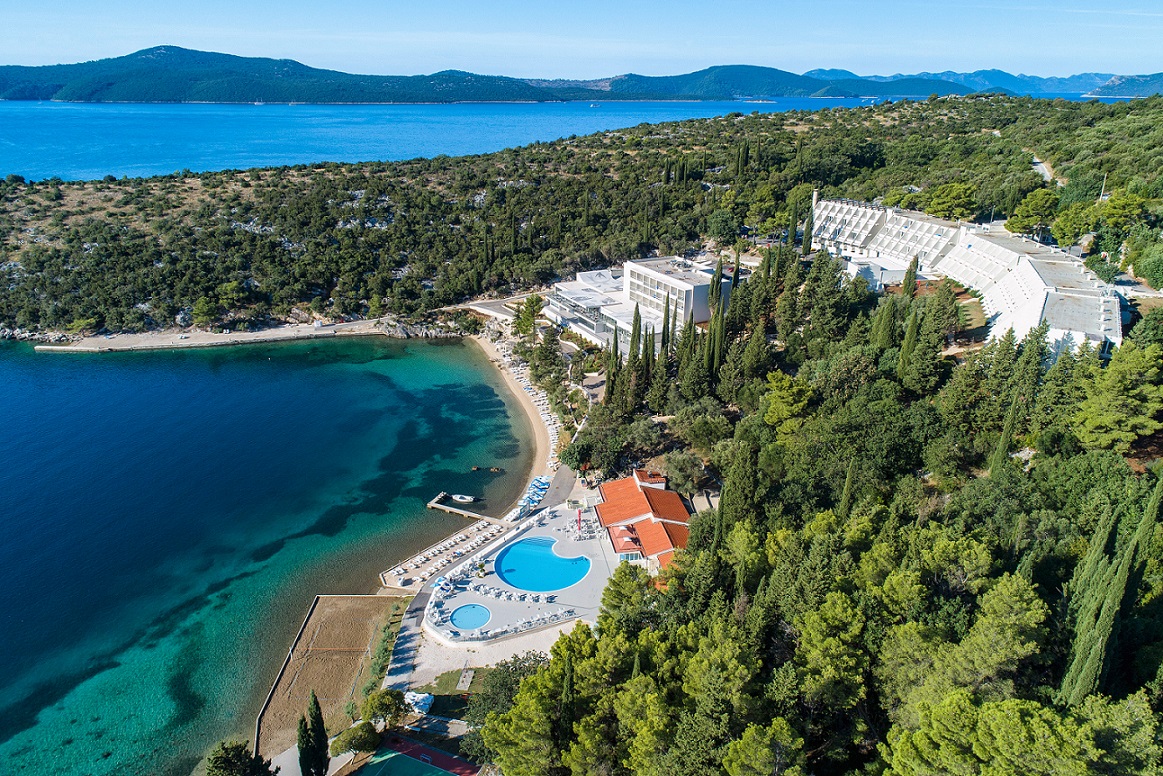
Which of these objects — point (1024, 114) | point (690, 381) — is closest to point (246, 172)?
point (690, 381)

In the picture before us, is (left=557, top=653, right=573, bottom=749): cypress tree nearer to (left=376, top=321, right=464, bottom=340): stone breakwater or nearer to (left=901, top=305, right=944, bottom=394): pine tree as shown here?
(left=901, top=305, right=944, bottom=394): pine tree

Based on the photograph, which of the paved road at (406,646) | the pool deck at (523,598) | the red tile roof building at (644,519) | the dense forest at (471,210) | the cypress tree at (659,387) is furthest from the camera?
the dense forest at (471,210)

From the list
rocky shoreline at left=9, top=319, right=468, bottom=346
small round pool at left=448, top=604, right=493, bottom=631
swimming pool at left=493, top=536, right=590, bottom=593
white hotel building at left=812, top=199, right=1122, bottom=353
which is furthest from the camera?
rocky shoreline at left=9, top=319, right=468, bottom=346

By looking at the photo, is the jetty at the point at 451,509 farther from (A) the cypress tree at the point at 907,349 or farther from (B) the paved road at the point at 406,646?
(A) the cypress tree at the point at 907,349

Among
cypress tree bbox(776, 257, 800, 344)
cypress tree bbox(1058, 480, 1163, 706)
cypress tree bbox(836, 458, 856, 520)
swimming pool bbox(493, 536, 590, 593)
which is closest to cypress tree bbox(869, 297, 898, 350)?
cypress tree bbox(776, 257, 800, 344)

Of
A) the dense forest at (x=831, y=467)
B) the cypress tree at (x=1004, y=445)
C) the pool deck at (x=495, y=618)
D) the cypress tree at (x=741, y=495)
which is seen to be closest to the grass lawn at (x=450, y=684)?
the pool deck at (x=495, y=618)
